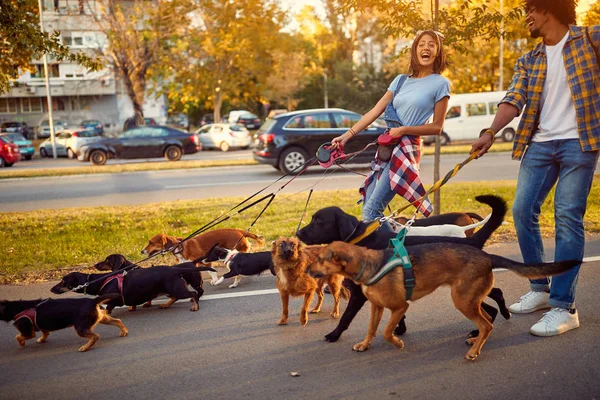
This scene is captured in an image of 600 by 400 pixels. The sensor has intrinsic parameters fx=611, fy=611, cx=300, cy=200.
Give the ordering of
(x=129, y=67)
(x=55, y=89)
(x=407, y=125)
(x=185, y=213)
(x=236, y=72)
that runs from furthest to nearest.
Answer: (x=55, y=89) < (x=236, y=72) < (x=129, y=67) < (x=185, y=213) < (x=407, y=125)

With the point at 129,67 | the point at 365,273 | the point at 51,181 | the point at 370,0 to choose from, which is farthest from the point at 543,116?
the point at 129,67

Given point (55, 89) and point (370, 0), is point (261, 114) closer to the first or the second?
point (55, 89)

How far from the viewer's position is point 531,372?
4.03m

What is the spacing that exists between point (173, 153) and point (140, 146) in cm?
146

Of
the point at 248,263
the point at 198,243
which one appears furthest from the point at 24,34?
the point at 248,263

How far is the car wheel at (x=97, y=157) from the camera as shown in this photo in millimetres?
25812

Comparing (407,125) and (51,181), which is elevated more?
(407,125)

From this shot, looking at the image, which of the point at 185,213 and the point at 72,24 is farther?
the point at 72,24

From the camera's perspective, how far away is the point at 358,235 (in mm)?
4918

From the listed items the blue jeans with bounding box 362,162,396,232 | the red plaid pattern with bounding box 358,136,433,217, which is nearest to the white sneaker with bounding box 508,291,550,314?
the red plaid pattern with bounding box 358,136,433,217

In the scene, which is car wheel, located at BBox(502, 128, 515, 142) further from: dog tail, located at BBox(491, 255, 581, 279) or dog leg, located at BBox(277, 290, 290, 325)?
dog tail, located at BBox(491, 255, 581, 279)

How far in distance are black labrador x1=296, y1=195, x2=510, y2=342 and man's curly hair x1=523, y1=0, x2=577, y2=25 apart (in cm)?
145

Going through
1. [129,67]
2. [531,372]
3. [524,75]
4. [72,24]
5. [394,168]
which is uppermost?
[72,24]

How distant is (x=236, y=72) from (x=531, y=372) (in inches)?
1514
